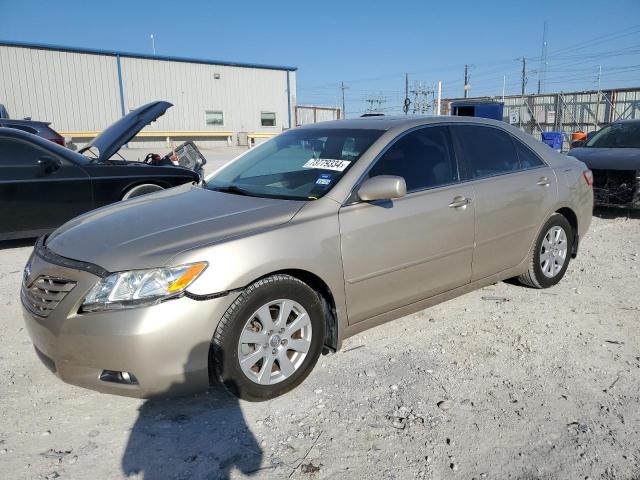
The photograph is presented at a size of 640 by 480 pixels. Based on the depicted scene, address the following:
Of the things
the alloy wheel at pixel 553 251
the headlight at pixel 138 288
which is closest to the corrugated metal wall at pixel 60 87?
the headlight at pixel 138 288

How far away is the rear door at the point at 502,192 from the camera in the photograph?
395cm

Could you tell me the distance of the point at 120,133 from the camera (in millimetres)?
7074

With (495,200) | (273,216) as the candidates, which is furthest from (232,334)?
(495,200)

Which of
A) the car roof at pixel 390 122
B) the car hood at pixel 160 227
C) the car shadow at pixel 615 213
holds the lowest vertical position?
the car shadow at pixel 615 213

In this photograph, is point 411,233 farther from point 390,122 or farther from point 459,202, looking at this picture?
point 390,122

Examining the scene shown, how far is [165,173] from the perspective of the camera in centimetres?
689

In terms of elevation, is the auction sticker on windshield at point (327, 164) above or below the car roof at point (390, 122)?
below

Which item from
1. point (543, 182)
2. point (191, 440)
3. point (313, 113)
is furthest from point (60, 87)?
point (191, 440)

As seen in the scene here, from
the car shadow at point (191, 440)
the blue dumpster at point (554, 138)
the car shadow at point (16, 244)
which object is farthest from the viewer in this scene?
the blue dumpster at point (554, 138)

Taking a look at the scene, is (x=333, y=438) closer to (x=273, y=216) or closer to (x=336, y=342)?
(x=336, y=342)

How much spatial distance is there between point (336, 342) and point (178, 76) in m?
27.3

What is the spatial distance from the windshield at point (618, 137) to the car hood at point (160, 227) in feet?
25.2

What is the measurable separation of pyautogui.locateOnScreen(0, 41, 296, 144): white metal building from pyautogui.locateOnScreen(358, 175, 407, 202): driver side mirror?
24.5 m

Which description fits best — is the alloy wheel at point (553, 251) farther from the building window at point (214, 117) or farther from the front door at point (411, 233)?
the building window at point (214, 117)
